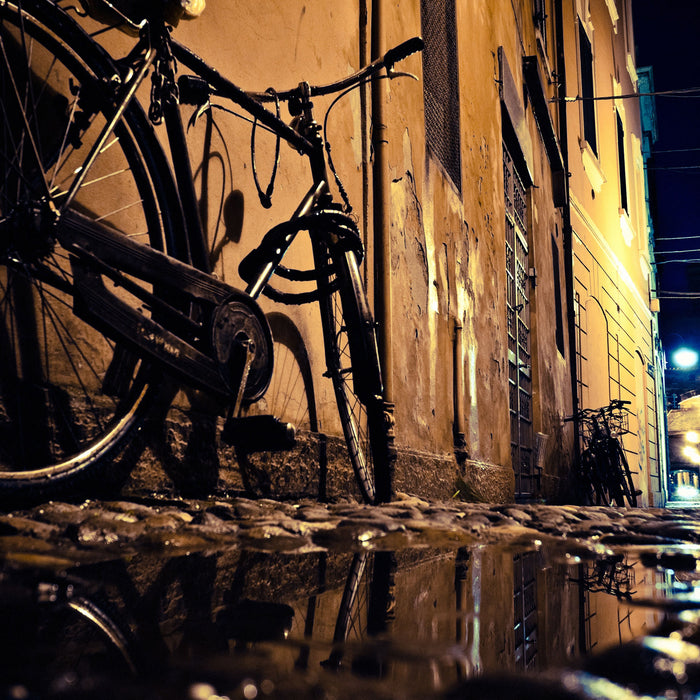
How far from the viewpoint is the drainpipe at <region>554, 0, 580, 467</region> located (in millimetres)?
10633

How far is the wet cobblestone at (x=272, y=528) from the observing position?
1463mm

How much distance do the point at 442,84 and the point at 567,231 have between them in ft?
19.0

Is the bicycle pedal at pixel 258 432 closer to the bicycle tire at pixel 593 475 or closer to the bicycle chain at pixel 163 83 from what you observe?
the bicycle chain at pixel 163 83

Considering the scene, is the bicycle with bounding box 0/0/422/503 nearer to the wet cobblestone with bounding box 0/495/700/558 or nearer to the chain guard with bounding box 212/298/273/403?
the chain guard with bounding box 212/298/273/403

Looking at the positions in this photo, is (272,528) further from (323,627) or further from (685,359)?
(685,359)

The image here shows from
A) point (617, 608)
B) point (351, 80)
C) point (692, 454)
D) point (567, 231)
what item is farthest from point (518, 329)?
point (692, 454)

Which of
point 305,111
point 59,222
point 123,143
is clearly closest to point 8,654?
point 59,222

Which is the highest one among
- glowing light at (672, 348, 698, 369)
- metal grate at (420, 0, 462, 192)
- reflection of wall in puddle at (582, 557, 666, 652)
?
glowing light at (672, 348, 698, 369)

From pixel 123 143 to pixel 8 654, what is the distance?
167cm

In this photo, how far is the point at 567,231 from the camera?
11.1m

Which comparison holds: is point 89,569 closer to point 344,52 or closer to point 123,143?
point 123,143

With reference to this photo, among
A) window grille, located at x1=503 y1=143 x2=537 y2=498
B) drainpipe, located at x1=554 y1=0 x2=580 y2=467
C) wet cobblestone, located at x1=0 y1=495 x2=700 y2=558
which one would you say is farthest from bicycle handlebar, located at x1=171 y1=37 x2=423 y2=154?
drainpipe, located at x1=554 y1=0 x2=580 y2=467

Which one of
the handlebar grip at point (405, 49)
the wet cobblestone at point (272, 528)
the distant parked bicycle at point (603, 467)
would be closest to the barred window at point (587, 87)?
the distant parked bicycle at point (603, 467)

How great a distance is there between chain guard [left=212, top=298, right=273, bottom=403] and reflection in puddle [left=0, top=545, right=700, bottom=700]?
79cm
